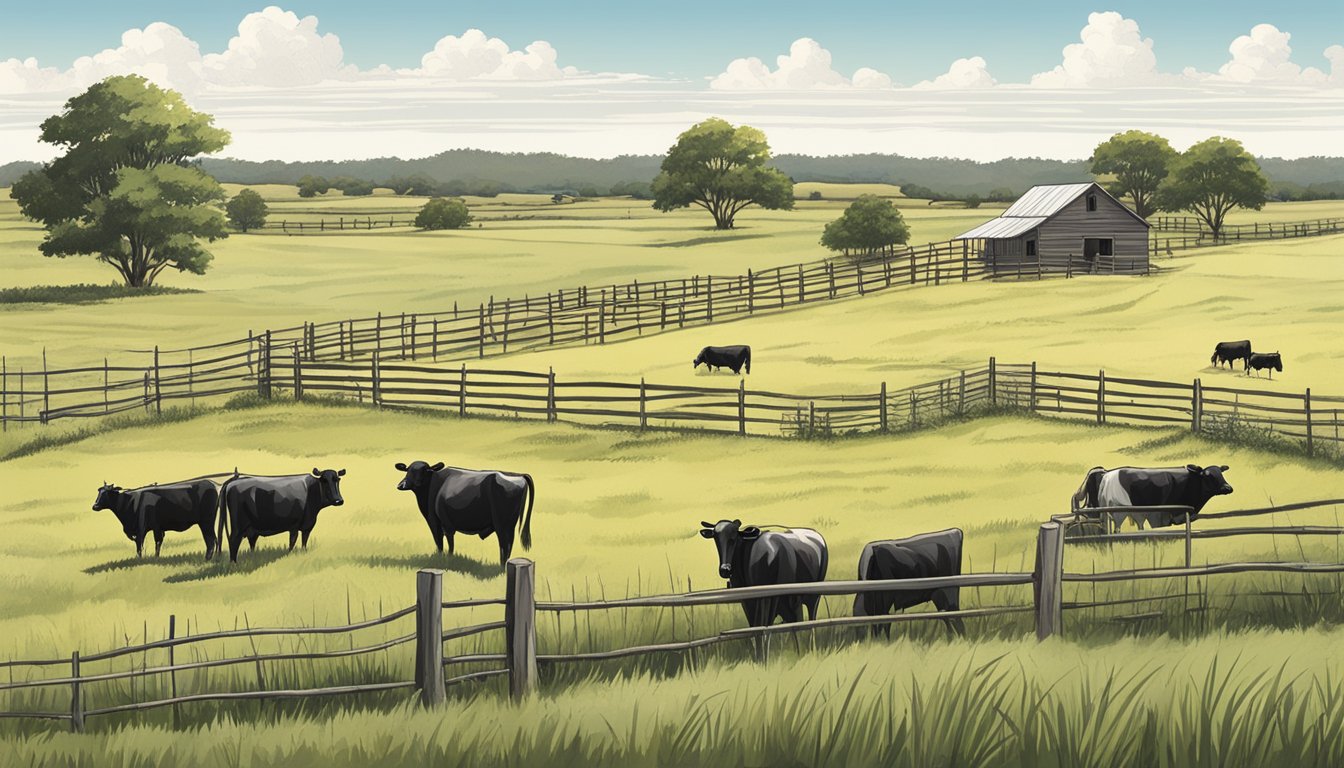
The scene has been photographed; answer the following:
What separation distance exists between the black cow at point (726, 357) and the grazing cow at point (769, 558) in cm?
2626

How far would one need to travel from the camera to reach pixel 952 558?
41.8ft

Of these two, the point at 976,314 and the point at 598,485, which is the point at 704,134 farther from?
the point at 598,485

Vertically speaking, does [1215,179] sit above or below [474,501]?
above

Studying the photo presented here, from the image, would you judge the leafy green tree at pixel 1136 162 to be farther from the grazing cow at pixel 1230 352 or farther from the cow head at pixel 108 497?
the cow head at pixel 108 497

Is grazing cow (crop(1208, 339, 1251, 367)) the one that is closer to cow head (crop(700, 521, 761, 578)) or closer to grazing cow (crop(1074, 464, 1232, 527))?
grazing cow (crop(1074, 464, 1232, 527))

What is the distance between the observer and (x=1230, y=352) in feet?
125

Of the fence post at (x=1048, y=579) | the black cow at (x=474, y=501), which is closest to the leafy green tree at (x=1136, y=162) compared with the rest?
the black cow at (x=474, y=501)

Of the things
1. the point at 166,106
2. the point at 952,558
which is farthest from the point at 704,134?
the point at 952,558

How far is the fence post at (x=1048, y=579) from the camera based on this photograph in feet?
32.6

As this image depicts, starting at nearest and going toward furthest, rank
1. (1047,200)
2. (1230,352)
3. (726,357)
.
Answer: (1230,352), (726,357), (1047,200)

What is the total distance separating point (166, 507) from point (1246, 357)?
1076 inches

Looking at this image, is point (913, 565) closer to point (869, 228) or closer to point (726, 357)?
point (726, 357)

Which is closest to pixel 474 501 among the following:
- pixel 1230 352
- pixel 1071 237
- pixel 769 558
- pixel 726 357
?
pixel 769 558

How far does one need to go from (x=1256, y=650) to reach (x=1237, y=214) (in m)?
125
